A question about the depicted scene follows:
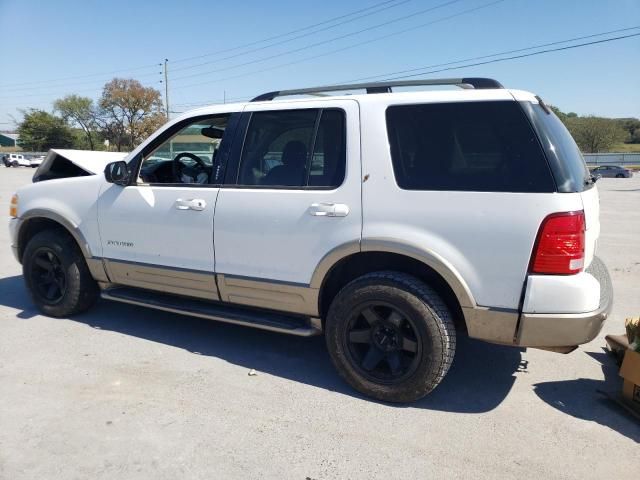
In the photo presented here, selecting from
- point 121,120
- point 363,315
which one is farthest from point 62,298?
point 121,120

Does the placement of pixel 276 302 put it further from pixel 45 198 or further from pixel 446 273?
pixel 45 198

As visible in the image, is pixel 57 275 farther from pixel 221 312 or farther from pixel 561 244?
pixel 561 244

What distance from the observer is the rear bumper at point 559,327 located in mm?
2662

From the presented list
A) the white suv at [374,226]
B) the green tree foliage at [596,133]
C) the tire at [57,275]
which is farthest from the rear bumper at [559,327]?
the green tree foliage at [596,133]

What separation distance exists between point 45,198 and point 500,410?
425 centimetres

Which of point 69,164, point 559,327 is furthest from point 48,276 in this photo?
point 559,327

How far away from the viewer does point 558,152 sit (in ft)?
8.92

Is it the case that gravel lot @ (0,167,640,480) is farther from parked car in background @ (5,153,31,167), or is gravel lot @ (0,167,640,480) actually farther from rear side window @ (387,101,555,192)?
parked car in background @ (5,153,31,167)

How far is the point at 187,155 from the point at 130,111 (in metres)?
70.7

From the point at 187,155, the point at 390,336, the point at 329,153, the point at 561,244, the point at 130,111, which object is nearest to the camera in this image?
the point at 561,244

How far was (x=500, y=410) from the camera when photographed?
3.08m

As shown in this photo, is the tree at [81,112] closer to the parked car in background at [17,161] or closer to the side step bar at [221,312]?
the parked car in background at [17,161]

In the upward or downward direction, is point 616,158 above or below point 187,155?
above

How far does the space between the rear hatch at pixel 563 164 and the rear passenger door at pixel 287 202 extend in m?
1.10
